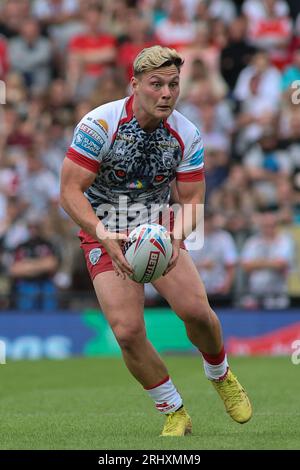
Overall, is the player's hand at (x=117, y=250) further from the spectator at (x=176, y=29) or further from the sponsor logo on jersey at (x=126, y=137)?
the spectator at (x=176, y=29)

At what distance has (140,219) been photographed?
757 cm

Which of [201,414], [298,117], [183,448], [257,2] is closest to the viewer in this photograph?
[183,448]

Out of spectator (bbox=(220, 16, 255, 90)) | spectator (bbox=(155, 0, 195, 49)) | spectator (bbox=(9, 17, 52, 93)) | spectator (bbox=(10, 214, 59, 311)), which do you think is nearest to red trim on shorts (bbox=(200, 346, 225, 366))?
spectator (bbox=(10, 214, 59, 311))

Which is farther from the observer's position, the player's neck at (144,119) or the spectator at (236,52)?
the spectator at (236,52)

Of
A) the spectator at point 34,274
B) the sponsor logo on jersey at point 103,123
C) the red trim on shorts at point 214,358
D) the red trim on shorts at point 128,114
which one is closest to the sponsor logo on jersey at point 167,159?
the red trim on shorts at point 128,114

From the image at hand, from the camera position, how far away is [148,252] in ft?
22.7

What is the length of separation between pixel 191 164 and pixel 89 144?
761 millimetres

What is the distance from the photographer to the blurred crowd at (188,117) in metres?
15.4

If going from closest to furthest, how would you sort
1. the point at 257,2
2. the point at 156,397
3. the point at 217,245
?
the point at 156,397 → the point at 217,245 → the point at 257,2

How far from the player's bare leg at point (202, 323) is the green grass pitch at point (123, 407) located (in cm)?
21

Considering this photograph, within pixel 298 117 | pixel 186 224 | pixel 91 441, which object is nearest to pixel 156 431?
pixel 91 441

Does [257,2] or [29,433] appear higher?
[257,2]

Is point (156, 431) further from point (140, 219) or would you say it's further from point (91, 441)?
point (140, 219)

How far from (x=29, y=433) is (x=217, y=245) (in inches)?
324
